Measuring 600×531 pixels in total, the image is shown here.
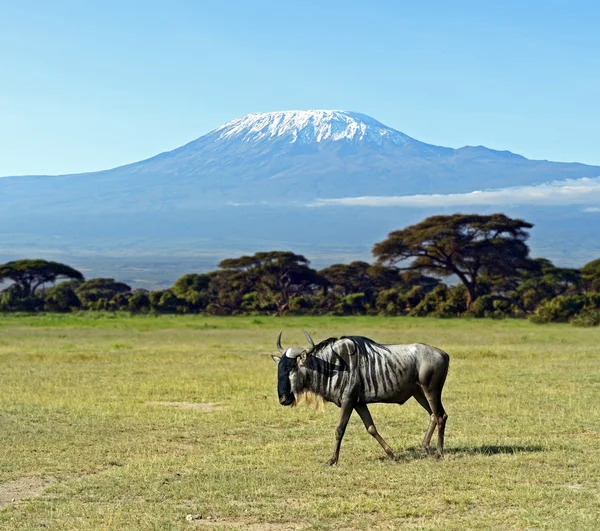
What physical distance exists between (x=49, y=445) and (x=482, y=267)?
4732cm

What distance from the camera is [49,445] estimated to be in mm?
12828

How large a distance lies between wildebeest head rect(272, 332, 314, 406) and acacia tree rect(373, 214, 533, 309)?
45657mm

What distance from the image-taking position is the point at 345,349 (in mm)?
11633

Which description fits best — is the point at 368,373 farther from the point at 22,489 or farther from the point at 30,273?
the point at 30,273

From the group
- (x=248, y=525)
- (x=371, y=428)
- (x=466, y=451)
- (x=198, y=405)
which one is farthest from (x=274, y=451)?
(x=198, y=405)

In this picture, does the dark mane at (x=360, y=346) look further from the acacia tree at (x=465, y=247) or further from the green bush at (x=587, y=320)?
the acacia tree at (x=465, y=247)

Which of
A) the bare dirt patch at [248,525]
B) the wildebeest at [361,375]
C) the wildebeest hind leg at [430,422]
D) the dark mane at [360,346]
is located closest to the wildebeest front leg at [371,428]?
the wildebeest at [361,375]

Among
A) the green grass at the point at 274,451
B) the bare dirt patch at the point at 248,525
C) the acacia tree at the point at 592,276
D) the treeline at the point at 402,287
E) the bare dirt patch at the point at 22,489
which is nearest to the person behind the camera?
the bare dirt patch at the point at 248,525

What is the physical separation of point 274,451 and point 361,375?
1.56 meters

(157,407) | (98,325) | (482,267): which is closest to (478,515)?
(157,407)

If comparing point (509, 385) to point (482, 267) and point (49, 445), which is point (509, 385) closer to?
point (49, 445)

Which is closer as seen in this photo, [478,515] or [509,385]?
[478,515]

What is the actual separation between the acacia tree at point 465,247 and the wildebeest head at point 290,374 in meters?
45.7

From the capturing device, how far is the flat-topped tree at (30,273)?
6606 cm
